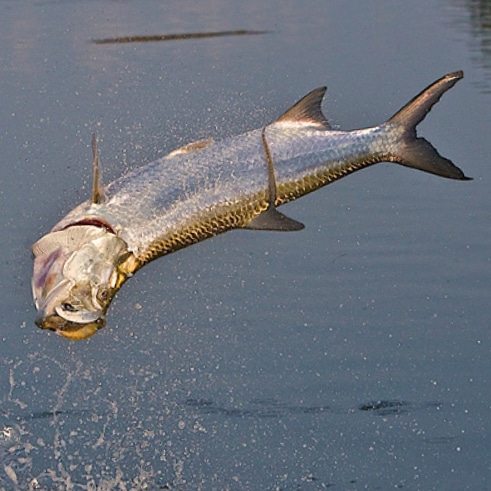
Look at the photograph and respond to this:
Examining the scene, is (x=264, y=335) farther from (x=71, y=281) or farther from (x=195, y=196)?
(x=71, y=281)

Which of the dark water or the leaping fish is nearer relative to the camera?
the leaping fish

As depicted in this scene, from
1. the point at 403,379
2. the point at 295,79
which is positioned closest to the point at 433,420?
the point at 403,379

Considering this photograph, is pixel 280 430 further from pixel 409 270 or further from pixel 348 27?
pixel 348 27

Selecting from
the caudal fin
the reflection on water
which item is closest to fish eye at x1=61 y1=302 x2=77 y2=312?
the caudal fin

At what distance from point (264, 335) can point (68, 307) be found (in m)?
4.97

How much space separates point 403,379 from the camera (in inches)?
387

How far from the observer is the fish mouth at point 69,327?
5489mm

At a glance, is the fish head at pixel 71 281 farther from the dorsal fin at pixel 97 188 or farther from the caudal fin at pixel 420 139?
the caudal fin at pixel 420 139

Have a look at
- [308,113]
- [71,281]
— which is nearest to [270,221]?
[308,113]

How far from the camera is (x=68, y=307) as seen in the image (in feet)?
18.1

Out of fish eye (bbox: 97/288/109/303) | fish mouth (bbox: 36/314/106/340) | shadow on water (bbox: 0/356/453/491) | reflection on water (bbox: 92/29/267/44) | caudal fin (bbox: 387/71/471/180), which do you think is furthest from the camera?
reflection on water (bbox: 92/29/267/44)

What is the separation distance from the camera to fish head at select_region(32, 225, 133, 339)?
5500 mm

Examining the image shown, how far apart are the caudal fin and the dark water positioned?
10.1 feet

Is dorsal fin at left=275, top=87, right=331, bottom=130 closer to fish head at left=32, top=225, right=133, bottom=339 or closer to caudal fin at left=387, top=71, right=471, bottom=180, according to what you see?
caudal fin at left=387, top=71, right=471, bottom=180
